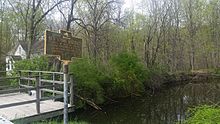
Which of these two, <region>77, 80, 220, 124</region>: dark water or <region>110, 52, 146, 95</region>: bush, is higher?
<region>110, 52, 146, 95</region>: bush

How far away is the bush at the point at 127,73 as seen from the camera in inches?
971

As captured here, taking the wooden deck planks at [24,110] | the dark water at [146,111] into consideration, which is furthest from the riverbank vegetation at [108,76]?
the wooden deck planks at [24,110]

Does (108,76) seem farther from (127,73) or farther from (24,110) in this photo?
(24,110)

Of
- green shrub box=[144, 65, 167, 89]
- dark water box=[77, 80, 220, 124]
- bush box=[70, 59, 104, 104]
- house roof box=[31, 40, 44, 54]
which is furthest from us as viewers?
house roof box=[31, 40, 44, 54]

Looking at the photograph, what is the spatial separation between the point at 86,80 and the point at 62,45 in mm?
12451

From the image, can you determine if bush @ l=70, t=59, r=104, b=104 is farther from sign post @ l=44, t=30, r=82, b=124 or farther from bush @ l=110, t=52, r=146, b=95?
sign post @ l=44, t=30, r=82, b=124

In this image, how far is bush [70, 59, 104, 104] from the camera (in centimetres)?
1897

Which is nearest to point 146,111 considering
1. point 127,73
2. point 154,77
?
point 127,73

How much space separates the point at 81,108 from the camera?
1872 cm

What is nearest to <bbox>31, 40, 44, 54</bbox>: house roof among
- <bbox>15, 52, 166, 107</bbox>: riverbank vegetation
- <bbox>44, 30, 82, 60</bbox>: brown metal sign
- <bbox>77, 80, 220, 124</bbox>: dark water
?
<bbox>15, 52, 166, 107</bbox>: riverbank vegetation

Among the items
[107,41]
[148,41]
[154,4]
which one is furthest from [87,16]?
[154,4]

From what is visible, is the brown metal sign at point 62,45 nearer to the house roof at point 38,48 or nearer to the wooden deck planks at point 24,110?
the wooden deck planks at point 24,110

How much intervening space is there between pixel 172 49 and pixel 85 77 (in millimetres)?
27625

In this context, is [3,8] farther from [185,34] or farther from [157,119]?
[185,34]
